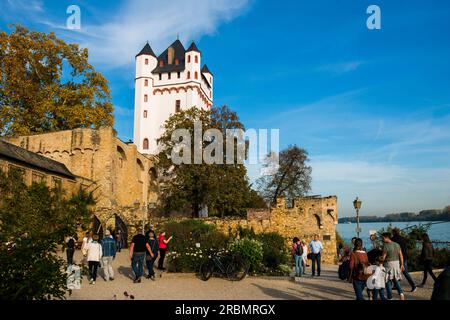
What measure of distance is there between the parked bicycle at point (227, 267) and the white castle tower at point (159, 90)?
45446mm

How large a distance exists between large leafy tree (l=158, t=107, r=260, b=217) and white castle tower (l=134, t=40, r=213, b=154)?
19925mm

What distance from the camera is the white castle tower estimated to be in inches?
2299

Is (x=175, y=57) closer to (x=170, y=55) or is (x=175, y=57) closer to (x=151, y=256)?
(x=170, y=55)

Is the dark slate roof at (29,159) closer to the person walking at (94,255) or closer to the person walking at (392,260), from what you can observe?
the person walking at (94,255)

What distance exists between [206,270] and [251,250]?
2.22m

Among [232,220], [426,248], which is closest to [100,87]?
[232,220]

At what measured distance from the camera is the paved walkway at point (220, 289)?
9.99 meters

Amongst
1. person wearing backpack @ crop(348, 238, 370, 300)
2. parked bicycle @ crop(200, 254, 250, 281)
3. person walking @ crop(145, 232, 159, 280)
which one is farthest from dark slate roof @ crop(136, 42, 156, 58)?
person wearing backpack @ crop(348, 238, 370, 300)

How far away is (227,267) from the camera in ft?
43.7

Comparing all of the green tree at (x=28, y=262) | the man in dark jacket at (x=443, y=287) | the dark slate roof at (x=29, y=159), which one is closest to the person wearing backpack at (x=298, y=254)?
the green tree at (x=28, y=262)

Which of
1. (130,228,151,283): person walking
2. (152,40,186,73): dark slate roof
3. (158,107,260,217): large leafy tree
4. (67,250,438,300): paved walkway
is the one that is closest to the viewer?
(67,250,438,300): paved walkway

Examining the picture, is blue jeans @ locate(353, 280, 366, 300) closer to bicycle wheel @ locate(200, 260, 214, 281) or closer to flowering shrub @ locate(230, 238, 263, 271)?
bicycle wheel @ locate(200, 260, 214, 281)

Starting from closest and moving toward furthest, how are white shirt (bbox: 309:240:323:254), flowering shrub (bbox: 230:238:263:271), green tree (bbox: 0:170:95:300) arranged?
green tree (bbox: 0:170:95:300)
flowering shrub (bbox: 230:238:263:271)
white shirt (bbox: 309:240:323:254)

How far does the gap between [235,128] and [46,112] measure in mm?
17786
